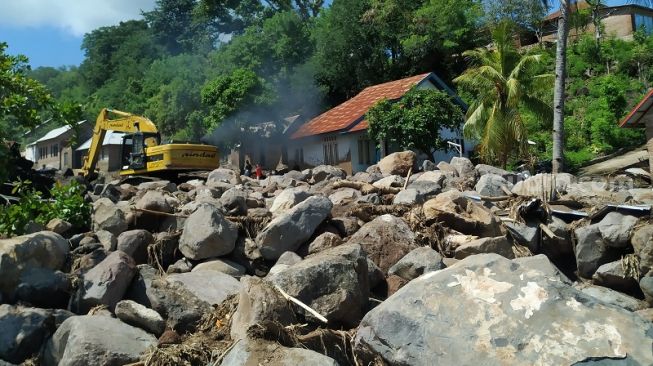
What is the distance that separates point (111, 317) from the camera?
26.6ft

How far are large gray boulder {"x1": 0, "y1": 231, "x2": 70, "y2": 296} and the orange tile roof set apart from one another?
55.6 feet

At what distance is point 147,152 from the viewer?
71.3 feet

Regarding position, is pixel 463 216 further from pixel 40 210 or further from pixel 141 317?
pixel 40 210

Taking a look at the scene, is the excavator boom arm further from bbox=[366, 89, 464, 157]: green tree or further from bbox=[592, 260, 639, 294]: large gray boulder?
bbox=[592, 260, 639, 294]: large gray boulder

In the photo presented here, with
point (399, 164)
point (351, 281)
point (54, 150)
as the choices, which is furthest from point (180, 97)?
point (351, 281)

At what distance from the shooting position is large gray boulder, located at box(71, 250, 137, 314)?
877 centimetres

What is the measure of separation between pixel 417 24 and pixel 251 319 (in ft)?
100

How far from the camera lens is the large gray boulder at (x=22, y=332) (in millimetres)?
7996

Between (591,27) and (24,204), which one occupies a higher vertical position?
(591,27)

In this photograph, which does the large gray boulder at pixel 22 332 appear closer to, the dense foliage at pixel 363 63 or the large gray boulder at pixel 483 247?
the large gray boulder at pixel 483 247

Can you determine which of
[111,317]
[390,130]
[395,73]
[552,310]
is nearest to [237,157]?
[395,73]

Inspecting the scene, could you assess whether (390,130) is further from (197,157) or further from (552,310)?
(552,310)

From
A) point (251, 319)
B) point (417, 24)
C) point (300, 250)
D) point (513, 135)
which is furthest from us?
point (417, 24)

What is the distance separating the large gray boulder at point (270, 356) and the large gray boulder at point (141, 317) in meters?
1.94
